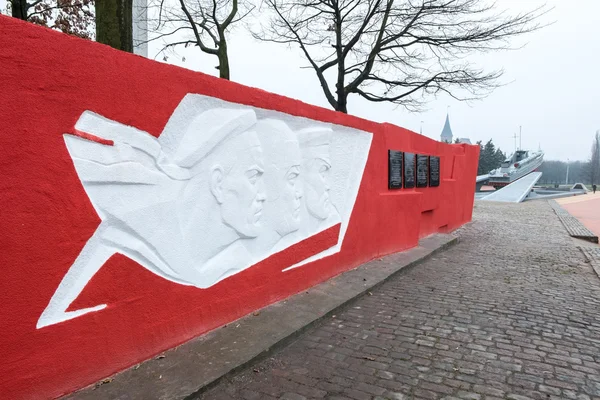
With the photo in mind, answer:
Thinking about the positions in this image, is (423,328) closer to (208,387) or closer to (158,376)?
(208,387)

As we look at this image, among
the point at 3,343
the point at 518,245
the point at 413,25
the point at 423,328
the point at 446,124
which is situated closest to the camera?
the point at 3,343

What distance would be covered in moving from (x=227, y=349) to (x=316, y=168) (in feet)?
8.25

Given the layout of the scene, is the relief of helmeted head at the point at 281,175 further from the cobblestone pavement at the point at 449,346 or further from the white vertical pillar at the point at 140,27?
Result: the white vertical pillar at the point at 140,27

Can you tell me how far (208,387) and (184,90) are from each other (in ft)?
7.31

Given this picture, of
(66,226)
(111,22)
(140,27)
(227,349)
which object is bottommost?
(227,349)

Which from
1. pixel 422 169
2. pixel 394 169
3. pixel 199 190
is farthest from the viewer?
pixel 422 169

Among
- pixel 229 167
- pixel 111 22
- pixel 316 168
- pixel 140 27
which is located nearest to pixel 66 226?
pixel 229 167

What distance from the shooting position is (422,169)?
28.0 ft

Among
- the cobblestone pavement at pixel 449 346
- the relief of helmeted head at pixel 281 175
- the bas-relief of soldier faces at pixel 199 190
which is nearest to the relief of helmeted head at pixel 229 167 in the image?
the bas-relief of soldier faces at pixel 199 190

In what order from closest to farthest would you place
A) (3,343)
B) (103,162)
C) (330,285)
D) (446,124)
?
(3,343), (103,162), (330,285), (446,124)

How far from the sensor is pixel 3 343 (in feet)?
7.20

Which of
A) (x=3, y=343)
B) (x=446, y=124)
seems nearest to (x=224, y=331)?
(x=3, y=343)

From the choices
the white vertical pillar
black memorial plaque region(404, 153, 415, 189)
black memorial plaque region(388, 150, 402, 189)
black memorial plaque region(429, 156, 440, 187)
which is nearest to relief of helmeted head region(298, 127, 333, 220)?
black memorial plaque region(388, 150, 402, 189)

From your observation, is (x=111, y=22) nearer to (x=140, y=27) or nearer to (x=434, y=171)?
(x=140, y=27)
